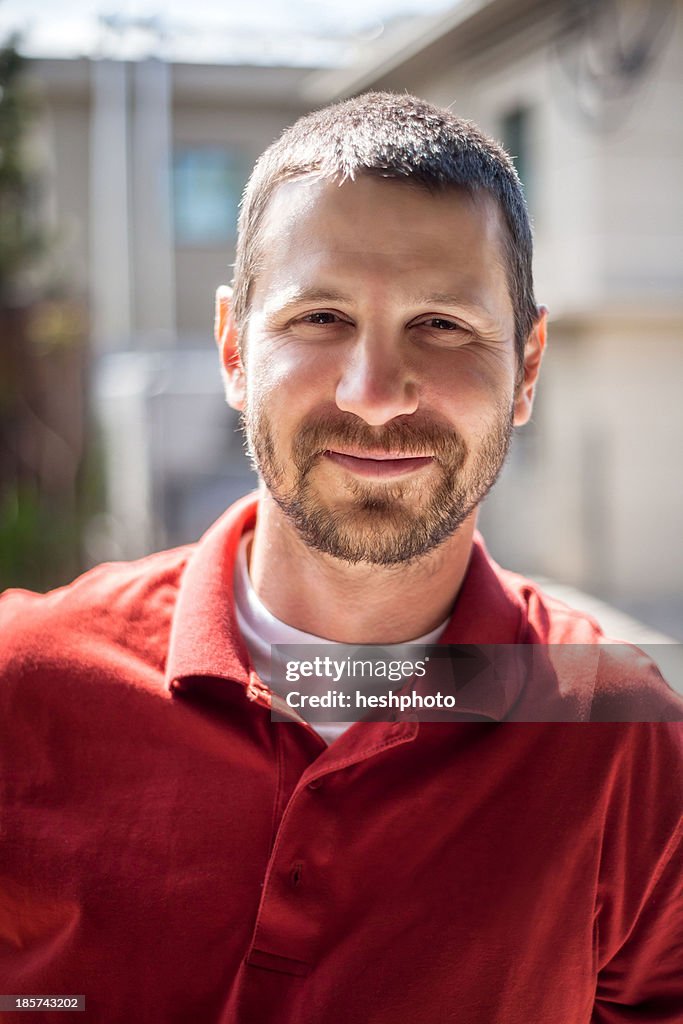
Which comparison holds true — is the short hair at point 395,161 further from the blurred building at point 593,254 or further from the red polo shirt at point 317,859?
the blurred building at point 593,254

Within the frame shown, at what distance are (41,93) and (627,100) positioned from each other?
1.97 meters

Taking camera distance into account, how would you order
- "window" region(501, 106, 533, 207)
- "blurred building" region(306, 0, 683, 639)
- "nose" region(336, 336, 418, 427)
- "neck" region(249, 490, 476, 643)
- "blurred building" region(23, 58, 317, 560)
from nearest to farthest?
1. "nose" region(336, 336, 418, 427)
2. "neck" region(249, 490, 476, 643)
3. "blurred building" region(306, 0, 683, 639)
4. "window" region(501, 106, 533, 207)
5. "blurred building" region(23, 58, 317, 560)

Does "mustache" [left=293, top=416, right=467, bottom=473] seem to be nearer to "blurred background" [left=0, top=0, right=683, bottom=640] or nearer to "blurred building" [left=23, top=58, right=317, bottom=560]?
"blurred background" [left=0, top=0, right=683, bottom=640]

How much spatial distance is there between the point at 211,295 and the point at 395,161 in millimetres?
4115

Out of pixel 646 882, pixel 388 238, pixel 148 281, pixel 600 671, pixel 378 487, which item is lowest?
pixel 646 882

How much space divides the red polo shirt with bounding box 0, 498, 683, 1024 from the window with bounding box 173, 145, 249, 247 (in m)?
3.32

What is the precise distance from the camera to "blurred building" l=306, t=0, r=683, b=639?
249 centimetres

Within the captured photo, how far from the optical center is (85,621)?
952 millimetres

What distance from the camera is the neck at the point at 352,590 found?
0.96 m

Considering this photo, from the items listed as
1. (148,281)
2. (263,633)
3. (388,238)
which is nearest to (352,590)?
(263,633)

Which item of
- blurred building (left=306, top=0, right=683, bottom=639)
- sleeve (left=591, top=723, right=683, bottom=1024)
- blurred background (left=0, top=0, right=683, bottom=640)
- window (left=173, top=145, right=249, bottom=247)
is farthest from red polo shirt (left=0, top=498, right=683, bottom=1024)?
window (left=173, top=145, right=249, bottom=247)

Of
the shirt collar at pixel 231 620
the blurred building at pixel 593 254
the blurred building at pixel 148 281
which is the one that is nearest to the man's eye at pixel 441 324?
the shirt collar at pixel 231 620

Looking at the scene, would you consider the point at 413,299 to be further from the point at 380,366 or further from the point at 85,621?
the point at 85,621

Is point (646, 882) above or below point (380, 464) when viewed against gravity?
below
